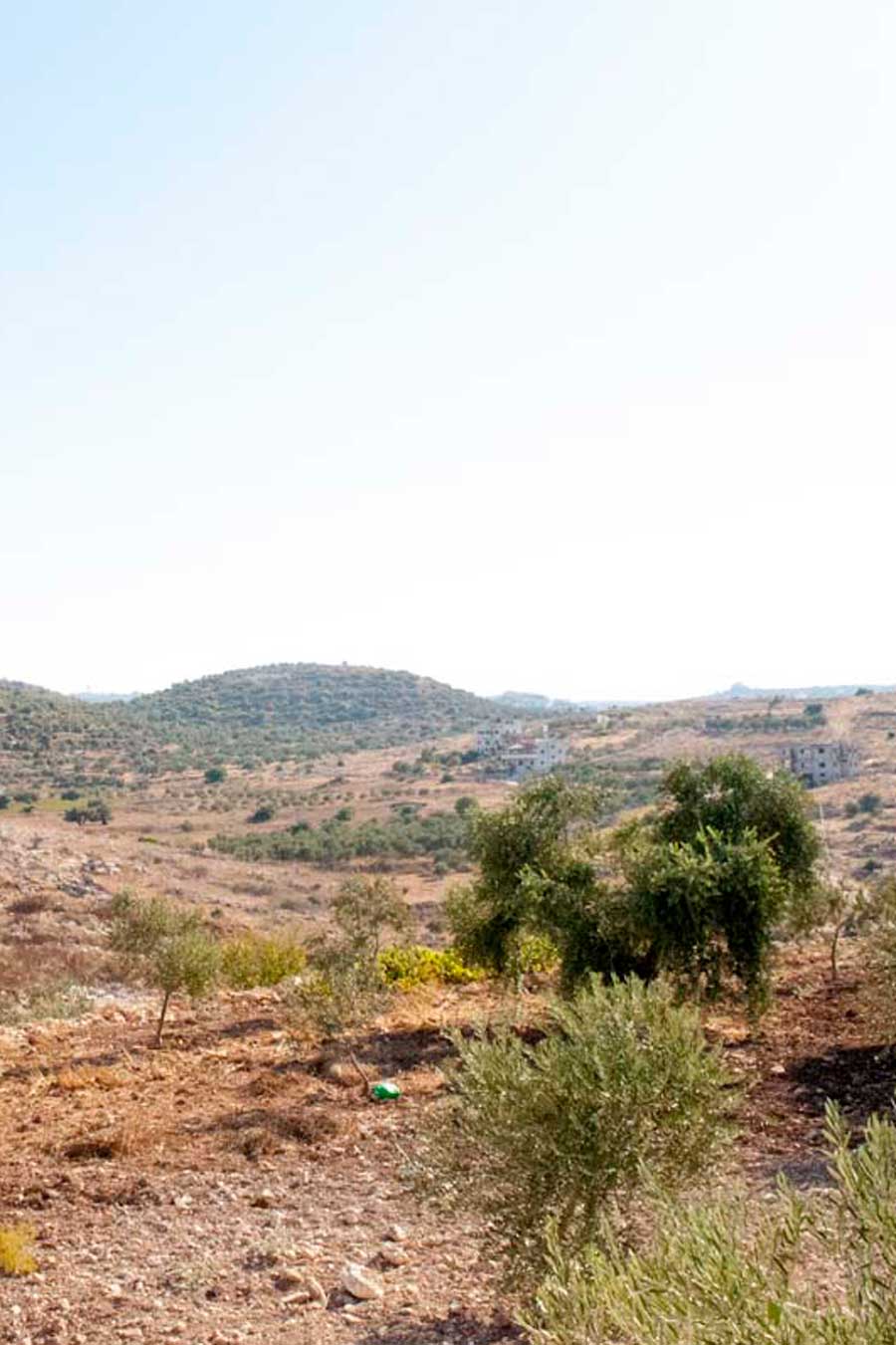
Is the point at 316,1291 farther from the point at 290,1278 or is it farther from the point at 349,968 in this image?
A: the point at 349,968

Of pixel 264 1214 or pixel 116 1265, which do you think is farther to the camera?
pixel 264 1214

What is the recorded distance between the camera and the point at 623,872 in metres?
16.5

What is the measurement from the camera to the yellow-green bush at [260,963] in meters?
24.3

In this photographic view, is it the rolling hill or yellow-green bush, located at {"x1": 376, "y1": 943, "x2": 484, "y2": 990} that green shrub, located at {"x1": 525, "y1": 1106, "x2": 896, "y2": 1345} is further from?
the rolling hill

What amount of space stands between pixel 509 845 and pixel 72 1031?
8.45 metres

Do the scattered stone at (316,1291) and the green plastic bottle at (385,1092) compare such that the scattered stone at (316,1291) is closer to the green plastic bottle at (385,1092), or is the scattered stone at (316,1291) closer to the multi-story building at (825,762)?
the green plastic bottle at (385,1092)

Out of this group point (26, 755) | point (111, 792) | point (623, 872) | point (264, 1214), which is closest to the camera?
point (264, 1214)

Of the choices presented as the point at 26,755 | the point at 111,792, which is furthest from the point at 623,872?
the point at 26,755

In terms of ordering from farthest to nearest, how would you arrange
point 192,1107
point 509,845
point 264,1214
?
point 509,845 → point 192,1107 → point 264,1214

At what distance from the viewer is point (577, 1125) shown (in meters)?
7.12

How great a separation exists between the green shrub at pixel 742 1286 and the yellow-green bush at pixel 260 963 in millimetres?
20023

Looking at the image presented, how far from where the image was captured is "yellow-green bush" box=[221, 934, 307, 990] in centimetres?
2428

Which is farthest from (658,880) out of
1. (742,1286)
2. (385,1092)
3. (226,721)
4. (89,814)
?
(226,721)

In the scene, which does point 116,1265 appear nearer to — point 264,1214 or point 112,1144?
point 264,1214
